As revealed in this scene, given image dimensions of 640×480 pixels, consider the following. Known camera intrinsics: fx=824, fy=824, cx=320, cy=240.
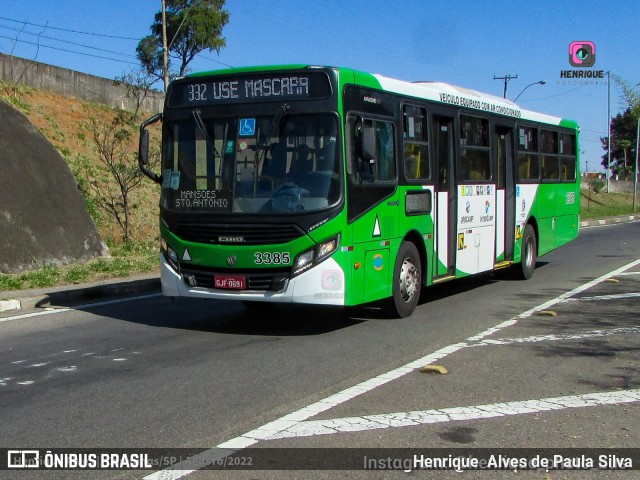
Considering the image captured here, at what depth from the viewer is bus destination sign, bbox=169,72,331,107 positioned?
30.6 feet

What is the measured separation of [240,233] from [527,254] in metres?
7.94

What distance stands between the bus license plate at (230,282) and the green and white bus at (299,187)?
0.6 inches

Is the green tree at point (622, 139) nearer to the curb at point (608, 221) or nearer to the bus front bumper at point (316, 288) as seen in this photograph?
the curb at point (608, 221)

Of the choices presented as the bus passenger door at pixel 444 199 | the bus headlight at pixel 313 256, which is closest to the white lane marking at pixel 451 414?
the bus headlight at pixel 313 256

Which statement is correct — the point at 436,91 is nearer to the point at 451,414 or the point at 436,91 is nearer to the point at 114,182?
the point at 451,414

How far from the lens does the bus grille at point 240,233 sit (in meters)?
9.12

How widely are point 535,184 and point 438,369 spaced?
9.17m

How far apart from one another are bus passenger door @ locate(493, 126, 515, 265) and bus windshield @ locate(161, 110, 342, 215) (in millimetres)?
5591

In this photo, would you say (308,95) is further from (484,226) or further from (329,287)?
(484,226)

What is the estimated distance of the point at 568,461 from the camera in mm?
5090

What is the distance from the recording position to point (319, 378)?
7.34m

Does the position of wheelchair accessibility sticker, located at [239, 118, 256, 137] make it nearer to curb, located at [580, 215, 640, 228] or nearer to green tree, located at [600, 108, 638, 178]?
curb, located at [580, 215, 640, 228]

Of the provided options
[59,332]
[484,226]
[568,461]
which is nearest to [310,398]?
[568,461]

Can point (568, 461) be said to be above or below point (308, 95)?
below
